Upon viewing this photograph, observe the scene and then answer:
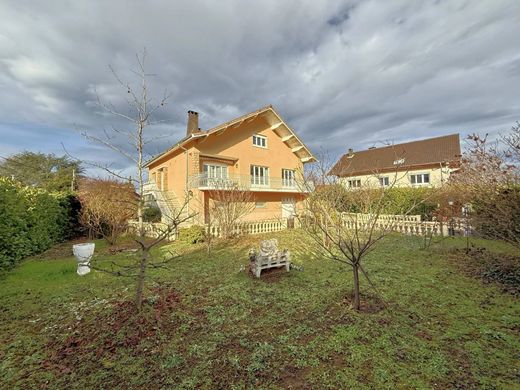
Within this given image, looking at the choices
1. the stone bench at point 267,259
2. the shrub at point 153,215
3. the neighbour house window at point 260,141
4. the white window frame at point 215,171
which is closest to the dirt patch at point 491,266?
the stone bench at point 267,259

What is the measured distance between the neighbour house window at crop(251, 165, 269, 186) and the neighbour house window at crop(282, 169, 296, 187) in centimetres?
190

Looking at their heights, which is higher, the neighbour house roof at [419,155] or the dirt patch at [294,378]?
the neighbour house roof at [419,155]

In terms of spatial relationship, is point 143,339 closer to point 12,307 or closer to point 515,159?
point 12,307

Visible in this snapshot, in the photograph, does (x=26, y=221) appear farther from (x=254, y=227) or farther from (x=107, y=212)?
(x=254, y=227)

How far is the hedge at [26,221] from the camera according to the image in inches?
300

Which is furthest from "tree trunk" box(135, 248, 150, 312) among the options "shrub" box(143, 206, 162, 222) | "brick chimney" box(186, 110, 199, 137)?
"brick chimney" box(186, 110, 199, 137)

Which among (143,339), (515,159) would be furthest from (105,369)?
(515,159)

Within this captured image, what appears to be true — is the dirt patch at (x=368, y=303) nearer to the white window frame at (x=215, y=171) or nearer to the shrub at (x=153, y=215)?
the white window frame at (x=215, y=171)

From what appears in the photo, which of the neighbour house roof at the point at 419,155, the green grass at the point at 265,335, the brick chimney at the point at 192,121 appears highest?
the brick chimney at the point at 192,121

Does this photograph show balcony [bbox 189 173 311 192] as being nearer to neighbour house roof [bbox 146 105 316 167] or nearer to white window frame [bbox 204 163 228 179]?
white window frame [bbox 204 163 228 179]

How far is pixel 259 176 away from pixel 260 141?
11.4ft

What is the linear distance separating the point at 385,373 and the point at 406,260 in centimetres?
608

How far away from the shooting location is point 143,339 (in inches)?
141

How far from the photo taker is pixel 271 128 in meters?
23.1
